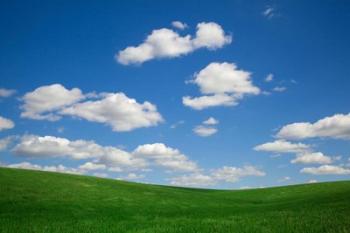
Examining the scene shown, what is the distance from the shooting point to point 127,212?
135 feet

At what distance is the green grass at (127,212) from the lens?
26031 mm

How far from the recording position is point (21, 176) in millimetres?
60375

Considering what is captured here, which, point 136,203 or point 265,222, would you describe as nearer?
point 265,222

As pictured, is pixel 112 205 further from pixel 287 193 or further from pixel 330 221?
pixel 287 193

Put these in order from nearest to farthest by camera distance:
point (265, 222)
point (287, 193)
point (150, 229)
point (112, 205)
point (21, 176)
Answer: point (150, 229), point (265, 222), point (112, 205), point (21, 176), point (287, 193)

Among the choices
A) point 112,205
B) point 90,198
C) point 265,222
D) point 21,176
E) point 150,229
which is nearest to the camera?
point 150,229

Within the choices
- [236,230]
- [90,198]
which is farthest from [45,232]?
[90,198]

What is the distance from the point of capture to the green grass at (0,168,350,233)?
1025 inches

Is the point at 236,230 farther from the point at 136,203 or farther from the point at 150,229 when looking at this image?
the point at 136,203

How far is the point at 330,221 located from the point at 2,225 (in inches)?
855

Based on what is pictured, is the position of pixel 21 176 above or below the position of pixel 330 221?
above

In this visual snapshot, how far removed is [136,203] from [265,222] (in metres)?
23.6

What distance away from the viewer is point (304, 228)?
78.6 feet

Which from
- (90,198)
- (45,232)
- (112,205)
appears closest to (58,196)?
(90,198)
